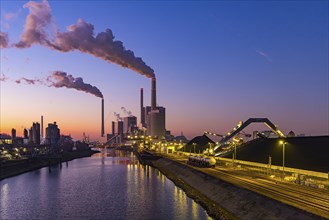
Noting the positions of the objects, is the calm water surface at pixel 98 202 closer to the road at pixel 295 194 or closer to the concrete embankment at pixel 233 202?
the concrete embankment at pixel 233 202

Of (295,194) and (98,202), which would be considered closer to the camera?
(295,194)

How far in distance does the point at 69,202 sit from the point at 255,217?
44250 millimetres

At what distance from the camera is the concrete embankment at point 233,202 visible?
138 feet

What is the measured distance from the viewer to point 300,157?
9519cm

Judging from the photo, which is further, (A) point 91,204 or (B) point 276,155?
(B) point 276,155

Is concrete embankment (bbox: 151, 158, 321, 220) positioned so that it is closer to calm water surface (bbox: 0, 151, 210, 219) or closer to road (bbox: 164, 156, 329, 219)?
road (bbox: 164, 156, 329, 219)

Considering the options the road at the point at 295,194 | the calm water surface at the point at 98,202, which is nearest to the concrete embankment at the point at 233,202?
the road at the point at 295,194

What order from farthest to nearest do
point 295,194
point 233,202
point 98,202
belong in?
point 98,202 → point 233,202 → point 295,194

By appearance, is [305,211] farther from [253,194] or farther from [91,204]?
[91,204]

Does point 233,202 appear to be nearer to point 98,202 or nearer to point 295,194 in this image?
point 295,194

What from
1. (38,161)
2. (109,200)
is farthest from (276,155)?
(38,161)

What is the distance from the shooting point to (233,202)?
2234 inches

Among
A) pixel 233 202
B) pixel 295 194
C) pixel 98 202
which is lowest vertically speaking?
pixel 98 202

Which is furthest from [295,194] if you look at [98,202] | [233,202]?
[98,202]
